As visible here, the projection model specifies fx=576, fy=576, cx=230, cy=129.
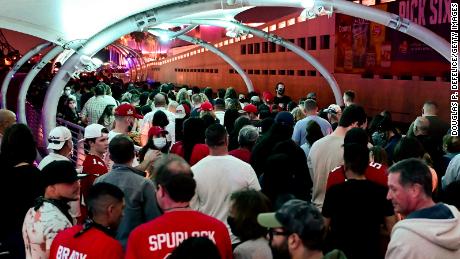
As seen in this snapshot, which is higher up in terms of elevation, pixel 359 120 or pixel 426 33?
pixel 426 33

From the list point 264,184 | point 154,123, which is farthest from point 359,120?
point 154,123

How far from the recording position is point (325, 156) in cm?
627

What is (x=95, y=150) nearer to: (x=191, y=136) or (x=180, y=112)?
(x=191, y=136)

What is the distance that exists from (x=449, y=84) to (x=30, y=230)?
12.5 meters

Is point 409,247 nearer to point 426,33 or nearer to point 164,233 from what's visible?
point 164,233

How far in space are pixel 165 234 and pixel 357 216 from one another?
1.75m

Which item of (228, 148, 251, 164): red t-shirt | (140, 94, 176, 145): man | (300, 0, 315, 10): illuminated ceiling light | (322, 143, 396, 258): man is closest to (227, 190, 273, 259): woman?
Answer: (322, 143, 396, 258): man

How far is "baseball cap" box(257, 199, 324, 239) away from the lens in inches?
117

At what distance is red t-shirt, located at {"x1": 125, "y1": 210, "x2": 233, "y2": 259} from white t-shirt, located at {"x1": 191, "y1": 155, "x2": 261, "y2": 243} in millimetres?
1496

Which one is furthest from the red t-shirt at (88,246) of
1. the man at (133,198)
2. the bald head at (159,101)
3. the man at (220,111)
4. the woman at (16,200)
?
the man at (220,111)

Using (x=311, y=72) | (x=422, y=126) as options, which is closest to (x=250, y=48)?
(x=311, y=72)

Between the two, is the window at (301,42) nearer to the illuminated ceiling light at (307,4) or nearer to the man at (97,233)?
the illuminated ceiling light at (307,4)

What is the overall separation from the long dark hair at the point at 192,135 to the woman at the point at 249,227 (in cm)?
293

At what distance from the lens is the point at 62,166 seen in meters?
4.17
